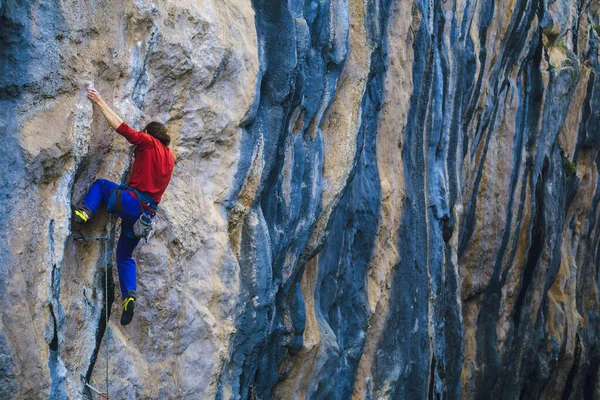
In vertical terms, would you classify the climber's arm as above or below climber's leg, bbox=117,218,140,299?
above

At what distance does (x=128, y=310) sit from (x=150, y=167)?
117 cm

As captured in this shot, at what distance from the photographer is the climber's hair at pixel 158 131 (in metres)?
7.35

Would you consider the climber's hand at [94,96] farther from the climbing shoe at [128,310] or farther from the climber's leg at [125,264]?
the climbing shoe at [128,310]

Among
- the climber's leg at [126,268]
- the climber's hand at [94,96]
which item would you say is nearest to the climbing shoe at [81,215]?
the climber's leg at [126,268]

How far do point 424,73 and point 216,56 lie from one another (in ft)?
17.1

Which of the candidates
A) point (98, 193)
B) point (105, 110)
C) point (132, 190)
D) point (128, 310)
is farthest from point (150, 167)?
point (128, 310)

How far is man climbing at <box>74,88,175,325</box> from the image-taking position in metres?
6.90

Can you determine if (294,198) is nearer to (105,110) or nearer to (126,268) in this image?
(126,268)

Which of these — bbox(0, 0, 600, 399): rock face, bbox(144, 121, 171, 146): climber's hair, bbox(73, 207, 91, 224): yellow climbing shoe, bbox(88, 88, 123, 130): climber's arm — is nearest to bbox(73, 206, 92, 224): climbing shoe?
bbox(73, 207, 91, 224): yellow climbing shoe

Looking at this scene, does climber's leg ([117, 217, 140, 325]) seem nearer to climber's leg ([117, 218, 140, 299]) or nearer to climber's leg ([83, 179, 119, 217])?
climber's leg ([117, 218, 140, 299])

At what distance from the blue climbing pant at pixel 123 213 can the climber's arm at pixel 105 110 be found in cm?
51

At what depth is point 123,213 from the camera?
7.08m

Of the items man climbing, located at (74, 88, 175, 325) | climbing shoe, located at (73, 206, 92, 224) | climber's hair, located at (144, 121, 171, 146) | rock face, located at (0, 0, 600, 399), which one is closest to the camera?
rock face, located at (0, 0, 600, 399)

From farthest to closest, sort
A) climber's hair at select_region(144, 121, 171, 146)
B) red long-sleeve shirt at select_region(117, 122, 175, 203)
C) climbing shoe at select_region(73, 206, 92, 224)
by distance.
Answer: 1. climber's hair at select_region(144, 121, 171, 146)
2. red long-sleeve shirt at select_region(117, 122, 175, 203)
3. climbing shoe at select_region(73, 206, 92, 224)
